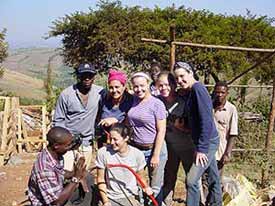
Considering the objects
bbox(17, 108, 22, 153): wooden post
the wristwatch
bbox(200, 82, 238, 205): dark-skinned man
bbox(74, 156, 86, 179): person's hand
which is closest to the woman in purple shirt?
bbox(74, 156, 86, 179): person's hand

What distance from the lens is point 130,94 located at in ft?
15.1

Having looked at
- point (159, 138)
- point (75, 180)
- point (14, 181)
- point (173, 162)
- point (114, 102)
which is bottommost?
point (14, 181)

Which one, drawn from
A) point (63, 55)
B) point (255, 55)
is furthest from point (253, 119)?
point (63, 55)

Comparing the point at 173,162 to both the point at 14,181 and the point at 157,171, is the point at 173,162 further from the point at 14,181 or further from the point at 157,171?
the point at 14,181

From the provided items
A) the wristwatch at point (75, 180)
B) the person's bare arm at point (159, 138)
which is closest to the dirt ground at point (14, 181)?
the person's bare arm at point (159, 138)

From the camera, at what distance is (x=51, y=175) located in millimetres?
3637

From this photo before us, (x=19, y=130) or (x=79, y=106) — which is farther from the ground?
(x=79, y=106)

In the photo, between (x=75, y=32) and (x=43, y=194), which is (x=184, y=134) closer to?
(x=43, y=194)

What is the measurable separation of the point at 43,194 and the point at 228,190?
260cm

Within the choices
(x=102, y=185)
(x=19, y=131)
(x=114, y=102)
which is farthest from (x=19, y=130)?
(x=102, y=185)

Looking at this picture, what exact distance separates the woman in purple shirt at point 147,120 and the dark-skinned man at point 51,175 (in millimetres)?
845

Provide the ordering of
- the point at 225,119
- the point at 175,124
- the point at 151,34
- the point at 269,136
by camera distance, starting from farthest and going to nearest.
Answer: the point at 151,34, the point at 269,136, the point at 225,119, the point at 175,124

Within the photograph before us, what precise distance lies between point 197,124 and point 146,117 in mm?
443

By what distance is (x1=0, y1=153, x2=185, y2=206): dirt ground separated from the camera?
6602mm
